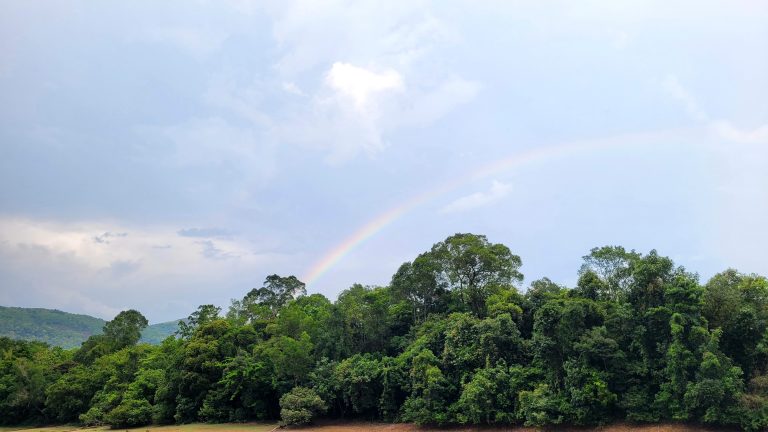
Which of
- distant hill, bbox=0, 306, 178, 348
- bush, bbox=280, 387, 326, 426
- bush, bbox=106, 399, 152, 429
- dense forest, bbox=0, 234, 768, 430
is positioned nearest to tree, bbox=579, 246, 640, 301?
dense forest, bbox=0, 234, 768, 430

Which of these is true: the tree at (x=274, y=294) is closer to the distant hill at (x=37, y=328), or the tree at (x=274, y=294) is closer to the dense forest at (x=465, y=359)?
the dense forest at (x=465, y=359)

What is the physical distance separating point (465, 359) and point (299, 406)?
13131 mm

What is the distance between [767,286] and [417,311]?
2570cm

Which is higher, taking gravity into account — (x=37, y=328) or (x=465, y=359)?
(x=37, y=328)

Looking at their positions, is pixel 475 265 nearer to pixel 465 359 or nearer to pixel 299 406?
pixel 465 359

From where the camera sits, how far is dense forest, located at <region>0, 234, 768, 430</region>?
29.6 m

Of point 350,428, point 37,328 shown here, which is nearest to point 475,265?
point 350,428

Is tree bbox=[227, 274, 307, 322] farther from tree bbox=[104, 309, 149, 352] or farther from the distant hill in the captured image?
the distant hill

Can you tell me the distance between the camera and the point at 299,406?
125 feet

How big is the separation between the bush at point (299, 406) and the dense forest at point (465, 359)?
6.0 inches

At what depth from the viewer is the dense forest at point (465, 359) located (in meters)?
29.6

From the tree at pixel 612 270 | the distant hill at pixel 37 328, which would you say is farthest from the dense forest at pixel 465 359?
the distant hill at pixel 37 328

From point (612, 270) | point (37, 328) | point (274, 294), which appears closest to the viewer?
A: point (612, 270)

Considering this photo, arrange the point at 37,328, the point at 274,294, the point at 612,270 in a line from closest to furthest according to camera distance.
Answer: the point at 612,270 < the point at 274,294 < the point at 37,328
